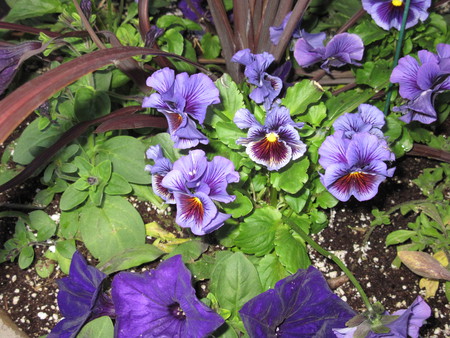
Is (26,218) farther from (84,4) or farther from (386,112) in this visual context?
(386,112)

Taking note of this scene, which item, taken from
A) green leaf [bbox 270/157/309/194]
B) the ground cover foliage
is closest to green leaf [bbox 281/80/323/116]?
the ground cover foliage

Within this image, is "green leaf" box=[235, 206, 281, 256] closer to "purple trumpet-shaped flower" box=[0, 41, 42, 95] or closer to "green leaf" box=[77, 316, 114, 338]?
"green leaf" box=[77, 316, 114, 338]

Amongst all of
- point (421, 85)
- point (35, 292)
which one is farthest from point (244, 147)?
point (35, 292)

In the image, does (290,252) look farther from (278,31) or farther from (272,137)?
(278,31)

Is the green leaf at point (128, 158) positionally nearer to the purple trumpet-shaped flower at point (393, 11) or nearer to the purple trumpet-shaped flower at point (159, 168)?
the purple trumpet-shaped flower at point (159, 168)

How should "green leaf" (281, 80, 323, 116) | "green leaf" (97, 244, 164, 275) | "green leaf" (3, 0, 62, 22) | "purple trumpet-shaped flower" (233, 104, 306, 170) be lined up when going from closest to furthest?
"purple trumpet-shaped flower" (233, 104, 306, 170)
"green leaf" (281, 80, 323, 116)
"green leaf" (97, 244, 164, 275)
"green leaf" (3, 0, 62, 22)

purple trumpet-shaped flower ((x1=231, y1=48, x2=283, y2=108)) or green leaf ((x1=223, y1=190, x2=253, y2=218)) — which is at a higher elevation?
purple trumpet-shaped flower ((x1=231, y1=48, x2=283, y2=108))

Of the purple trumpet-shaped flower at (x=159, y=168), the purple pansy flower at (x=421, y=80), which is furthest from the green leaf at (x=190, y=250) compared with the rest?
the purple pansy flower at (x=421, y=80)
